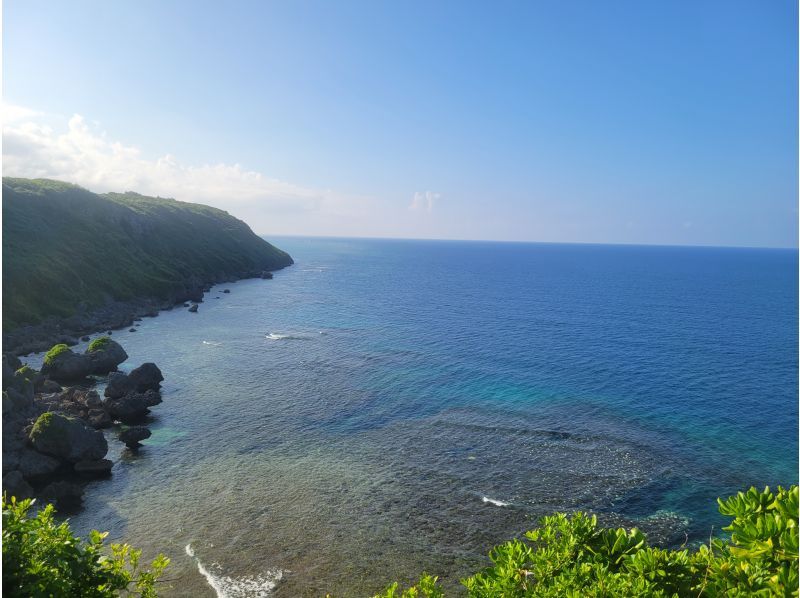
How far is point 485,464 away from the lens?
169 ft

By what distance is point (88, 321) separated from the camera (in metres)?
103

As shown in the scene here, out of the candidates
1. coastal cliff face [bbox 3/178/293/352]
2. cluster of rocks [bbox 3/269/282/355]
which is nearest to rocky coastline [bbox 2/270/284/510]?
cluster of rocks [bbox 3/269/282/355]

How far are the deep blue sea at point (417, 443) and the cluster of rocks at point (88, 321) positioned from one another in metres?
6.48

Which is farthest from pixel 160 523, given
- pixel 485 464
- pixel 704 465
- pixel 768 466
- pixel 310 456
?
pixel 768 466

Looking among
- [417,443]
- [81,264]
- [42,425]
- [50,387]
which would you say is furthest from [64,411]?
[81,264]

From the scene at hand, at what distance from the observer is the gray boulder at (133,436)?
176ft

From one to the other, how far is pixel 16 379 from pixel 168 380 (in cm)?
1992

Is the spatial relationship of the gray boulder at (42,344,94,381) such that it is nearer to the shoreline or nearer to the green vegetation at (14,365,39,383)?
the green vegetation at (14,365,39,383)

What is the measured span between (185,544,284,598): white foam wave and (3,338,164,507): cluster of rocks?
17.6 meters

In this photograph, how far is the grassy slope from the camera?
333ft

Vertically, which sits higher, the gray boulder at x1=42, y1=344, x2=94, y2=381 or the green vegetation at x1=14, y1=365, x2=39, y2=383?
the green vegetation at x1=14, y1=365, x2=39, y2=383

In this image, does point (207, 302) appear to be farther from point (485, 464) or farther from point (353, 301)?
point (485, 464)

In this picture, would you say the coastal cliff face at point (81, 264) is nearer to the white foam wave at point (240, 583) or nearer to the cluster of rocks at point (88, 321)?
the cluster of rocks at point (88, 321)

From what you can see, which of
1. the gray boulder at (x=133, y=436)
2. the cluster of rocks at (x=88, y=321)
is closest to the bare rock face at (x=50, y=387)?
the gray boulder at (x=133, y=436)
